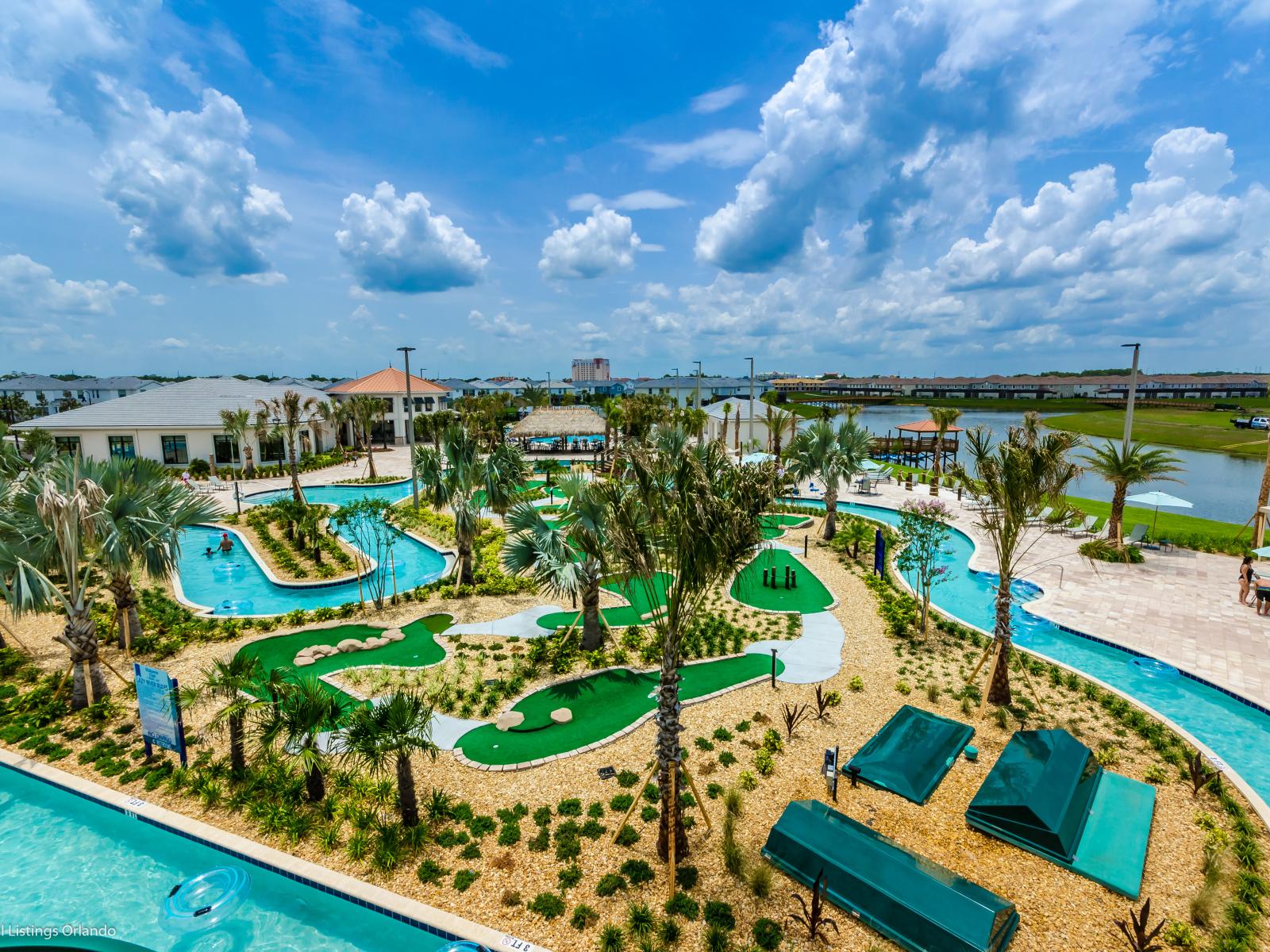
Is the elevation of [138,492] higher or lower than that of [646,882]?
higher

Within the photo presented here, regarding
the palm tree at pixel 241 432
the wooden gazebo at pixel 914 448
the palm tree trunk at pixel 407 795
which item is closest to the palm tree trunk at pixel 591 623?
the palm tree trunk at pixel 407 795

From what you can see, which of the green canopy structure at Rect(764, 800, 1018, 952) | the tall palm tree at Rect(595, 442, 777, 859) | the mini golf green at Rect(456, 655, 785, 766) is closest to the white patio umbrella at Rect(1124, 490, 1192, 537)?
the mini golf green at Rect(456, 655, 785, 766)

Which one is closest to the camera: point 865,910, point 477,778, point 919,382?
point 865,910

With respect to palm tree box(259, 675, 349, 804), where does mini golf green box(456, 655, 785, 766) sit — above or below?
below

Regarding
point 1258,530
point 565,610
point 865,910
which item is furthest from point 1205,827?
point 1258,530

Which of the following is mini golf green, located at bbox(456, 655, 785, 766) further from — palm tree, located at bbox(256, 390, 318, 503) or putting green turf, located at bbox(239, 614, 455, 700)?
palm tree, located at bbox(256, 390, 318, 503)

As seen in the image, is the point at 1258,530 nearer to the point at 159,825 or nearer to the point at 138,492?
the point at 159,825

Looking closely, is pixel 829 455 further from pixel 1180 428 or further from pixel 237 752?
pixel 1180 428
